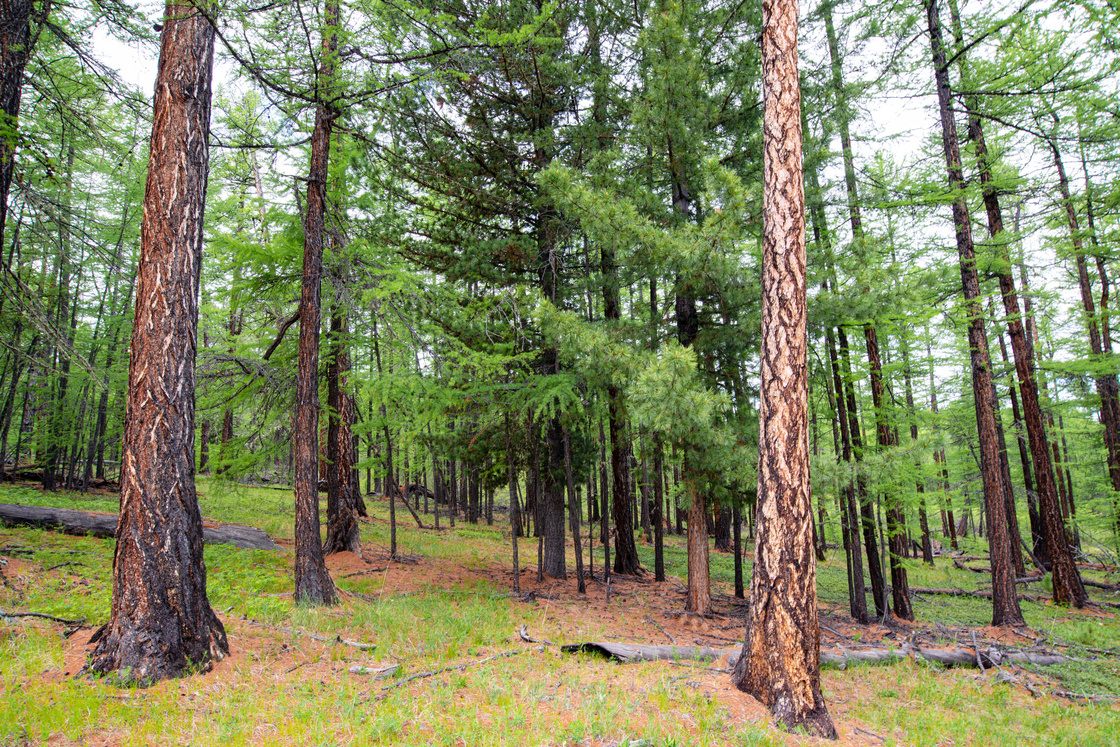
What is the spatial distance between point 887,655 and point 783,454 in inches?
209

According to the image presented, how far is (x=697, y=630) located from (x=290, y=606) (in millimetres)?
6438

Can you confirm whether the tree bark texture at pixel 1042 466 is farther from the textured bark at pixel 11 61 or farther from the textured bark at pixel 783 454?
the textured bark at pixel 11 61

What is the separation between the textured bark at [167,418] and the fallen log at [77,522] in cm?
783

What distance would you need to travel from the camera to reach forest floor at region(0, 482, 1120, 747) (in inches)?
147

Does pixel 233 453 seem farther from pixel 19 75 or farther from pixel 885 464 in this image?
pixel 885 464

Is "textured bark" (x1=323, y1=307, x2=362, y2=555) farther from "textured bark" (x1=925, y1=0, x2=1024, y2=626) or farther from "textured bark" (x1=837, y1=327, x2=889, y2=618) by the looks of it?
"textured bark" (x1=925, y1=0, x2=1024, y2=626)

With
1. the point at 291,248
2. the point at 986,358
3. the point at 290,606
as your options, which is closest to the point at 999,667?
the point at 986,358

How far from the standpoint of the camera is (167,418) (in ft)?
15.3

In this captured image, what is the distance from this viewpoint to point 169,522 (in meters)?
4.62

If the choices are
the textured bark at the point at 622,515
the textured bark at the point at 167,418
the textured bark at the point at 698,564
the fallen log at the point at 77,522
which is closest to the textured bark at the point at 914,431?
the textured bark at the point at 698,564

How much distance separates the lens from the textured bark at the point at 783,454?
15.0 feet

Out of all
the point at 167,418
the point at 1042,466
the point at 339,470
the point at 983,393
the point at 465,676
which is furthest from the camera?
the point at 1042,466

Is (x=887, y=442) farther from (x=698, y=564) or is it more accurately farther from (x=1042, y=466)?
(x=698, y=564)

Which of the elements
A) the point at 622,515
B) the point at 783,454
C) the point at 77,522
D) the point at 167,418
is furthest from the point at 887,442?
the point at 77,522
